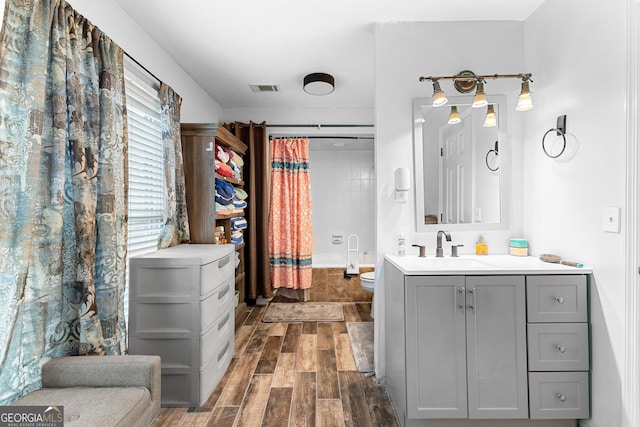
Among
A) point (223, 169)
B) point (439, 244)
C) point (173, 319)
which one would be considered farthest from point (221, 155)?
point (439, 244)

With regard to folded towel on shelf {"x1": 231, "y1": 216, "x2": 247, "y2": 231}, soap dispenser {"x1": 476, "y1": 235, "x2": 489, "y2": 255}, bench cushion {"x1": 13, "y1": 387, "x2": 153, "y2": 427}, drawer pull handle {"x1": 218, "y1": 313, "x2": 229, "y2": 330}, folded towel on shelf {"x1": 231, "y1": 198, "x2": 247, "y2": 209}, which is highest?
folded towel on shelf {"x1": 231, "y1": 198, "x2": 247, "y2": 209}

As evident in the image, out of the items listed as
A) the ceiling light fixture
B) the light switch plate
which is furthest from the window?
the light switch plate

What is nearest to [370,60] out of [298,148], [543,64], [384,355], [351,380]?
[543,64]

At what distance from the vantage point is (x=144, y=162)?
2.39 m

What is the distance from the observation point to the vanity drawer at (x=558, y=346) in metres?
1.69

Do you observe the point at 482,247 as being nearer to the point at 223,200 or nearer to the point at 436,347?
the point at 436,347

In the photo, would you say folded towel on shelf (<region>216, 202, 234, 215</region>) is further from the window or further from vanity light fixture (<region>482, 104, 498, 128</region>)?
vanity light fixture (<region>482, 104, 498, 128</region>)

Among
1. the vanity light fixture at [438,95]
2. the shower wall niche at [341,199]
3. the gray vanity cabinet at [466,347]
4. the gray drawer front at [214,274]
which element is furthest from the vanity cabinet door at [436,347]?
the shower wall niche at [341,199]

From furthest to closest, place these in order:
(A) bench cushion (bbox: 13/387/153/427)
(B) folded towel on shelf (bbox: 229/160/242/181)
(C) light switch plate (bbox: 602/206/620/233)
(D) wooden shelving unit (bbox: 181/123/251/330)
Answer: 1. (B) folded towel on shelf (bbox: 229/160/242/181)
2. (D) wooden shelving unit (bbox: 181/123/251/330)
3. (C) light switch plate (bbox: 602/206/620/233)
4. (A) bench cushion (bbox: 13/387/153/427)

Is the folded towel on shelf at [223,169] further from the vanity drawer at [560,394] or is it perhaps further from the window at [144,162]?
the vanity drawer at [560,394]

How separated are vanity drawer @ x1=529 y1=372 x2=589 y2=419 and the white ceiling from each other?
2.21m

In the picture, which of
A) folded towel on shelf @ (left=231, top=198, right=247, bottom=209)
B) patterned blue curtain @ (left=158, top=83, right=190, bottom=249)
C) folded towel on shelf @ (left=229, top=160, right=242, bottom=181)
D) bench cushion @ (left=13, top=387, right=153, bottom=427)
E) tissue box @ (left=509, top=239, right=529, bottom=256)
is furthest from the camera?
folded towel on shelf @ (left=231, top=198, right=247, bottom=209)

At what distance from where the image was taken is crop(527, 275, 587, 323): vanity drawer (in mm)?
1701

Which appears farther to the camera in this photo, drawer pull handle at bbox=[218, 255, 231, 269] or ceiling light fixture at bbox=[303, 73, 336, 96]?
ceiling light fixture at bbox=[303, 73, 336, 96]
